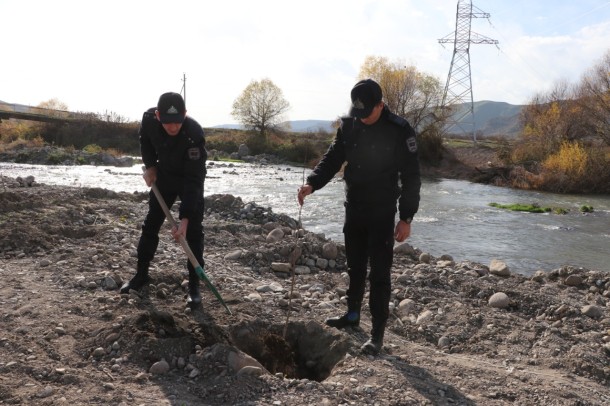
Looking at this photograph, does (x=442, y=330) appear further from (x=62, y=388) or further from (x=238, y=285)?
(x=62, y=388)

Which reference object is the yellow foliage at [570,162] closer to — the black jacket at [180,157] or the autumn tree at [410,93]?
the autumn tree at [410,93]

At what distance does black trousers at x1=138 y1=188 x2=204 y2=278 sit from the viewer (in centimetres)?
475

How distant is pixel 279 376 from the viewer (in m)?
Result: 3.66

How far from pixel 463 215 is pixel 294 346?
1391cm

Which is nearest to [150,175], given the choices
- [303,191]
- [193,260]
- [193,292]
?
[193,260]

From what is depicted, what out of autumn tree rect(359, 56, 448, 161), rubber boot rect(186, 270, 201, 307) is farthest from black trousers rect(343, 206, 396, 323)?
autumn tree rect(359, 56, 448, 161)

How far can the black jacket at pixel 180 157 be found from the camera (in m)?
4.51

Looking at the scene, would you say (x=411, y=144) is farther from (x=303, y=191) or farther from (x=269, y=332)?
(x=269, y=332)

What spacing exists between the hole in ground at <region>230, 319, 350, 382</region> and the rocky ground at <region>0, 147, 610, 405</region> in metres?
0.01

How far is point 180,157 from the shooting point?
15.2ft

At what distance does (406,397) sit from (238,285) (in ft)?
8.62

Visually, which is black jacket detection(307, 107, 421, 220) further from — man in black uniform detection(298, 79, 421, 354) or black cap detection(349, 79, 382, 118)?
black cap detection(349, 79, 382, 118)

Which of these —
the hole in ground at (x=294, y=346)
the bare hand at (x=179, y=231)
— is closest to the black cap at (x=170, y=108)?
the bare hand at (x=179, y=231)

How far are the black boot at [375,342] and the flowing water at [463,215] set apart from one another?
245 inches
